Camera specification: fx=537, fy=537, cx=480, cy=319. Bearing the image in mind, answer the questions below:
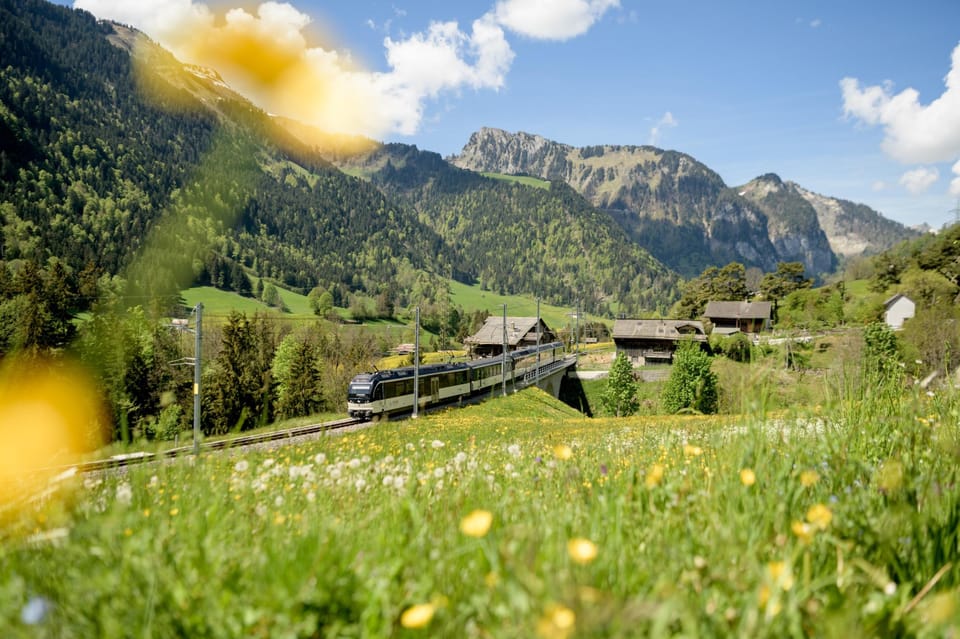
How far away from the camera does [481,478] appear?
133 inches

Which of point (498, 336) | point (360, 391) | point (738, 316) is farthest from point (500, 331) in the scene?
point (360, 391)

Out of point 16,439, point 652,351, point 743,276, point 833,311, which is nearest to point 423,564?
point 16,439

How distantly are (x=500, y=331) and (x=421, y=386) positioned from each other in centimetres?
5556

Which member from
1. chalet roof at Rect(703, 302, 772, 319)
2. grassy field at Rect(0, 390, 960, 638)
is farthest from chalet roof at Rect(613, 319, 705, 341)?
grassy field at Rect(0, 390, 960, 638)

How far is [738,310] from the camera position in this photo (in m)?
108

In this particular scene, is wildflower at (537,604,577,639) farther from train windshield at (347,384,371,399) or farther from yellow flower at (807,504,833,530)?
train windshield at (347,384,371,399)

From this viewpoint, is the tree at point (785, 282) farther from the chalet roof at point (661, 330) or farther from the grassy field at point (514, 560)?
the grassy field at point (514, 560)

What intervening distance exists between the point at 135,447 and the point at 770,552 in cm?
392

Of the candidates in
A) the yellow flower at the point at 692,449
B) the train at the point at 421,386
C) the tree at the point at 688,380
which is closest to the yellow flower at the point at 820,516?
the yellow flower at the point at 692,449

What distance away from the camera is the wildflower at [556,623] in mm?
1184

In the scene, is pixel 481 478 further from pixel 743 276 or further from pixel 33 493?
pixel 743 276

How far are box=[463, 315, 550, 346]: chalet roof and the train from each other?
34381 millimetres

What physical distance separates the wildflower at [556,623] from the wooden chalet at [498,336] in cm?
8542

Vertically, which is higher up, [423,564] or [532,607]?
[532,607]
